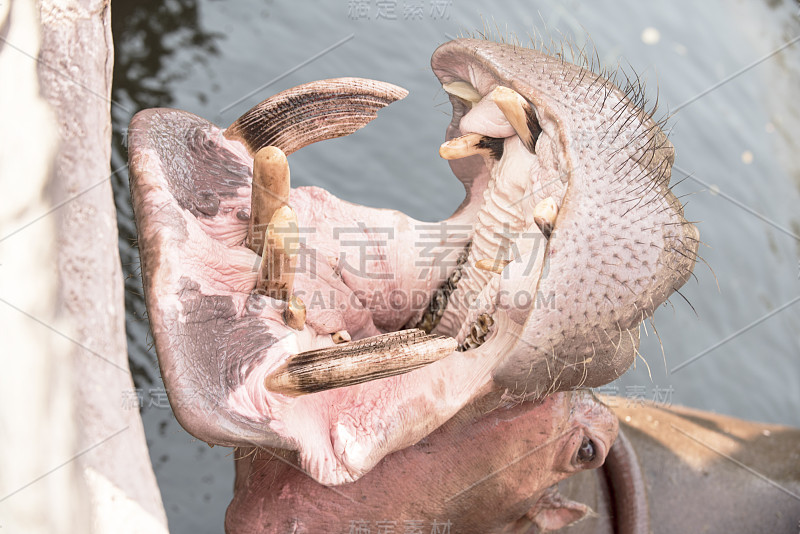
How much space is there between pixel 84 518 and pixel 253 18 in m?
2.68

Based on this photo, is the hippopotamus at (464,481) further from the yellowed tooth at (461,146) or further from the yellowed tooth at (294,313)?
the yellowed tooth at (461,146)

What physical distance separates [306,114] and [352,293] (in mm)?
390

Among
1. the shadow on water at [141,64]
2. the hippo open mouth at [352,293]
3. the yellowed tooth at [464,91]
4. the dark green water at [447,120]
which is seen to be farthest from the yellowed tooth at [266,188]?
the shadow on water at [141,64]

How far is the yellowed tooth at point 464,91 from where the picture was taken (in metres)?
1.75

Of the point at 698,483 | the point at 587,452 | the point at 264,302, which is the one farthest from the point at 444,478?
the point at 698,483

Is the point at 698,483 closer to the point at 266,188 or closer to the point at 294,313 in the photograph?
the point at 294,313

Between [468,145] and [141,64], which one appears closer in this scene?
[468,145]

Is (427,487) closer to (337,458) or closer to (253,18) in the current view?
(337,458)

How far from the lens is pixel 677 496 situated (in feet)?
8.20

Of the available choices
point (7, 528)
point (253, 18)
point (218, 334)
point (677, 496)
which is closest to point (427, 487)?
point (218, 334)

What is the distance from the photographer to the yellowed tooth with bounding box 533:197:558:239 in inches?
50.6

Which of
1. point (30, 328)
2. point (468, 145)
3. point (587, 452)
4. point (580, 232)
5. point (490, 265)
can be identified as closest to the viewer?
point (30, 328)

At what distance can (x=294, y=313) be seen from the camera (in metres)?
1.38

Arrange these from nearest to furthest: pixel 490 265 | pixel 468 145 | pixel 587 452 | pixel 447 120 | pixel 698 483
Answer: pixel 490 265 < pixel 468 145 < pixel 587 452 < pixel 698 483 < pixel 447 120
